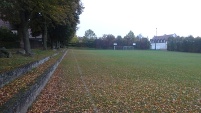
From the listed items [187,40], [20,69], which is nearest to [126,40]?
[187,40]

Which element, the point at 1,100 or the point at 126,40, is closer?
the point at 1,100

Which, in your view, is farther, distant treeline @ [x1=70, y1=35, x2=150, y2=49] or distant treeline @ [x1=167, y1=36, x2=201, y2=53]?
distant treeline @ [x1=70, y1=35, x2=150, y2=49]

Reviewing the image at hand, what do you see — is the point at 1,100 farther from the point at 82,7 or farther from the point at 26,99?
the point at 82,7

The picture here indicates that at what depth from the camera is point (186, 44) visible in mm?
81312

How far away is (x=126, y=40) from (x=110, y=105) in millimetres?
116810

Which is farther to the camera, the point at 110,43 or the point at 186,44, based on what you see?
the point at 110,43

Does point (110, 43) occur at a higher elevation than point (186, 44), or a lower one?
higher

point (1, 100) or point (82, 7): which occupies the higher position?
point (82, 7)

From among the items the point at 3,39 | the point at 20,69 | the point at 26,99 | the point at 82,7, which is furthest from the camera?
the point at 3,39

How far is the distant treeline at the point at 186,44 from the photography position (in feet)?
249

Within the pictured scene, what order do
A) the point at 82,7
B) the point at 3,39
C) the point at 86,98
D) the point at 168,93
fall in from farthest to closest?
the point at 3,39, the point at 82,7, the point at 168,93, the point at 86,98

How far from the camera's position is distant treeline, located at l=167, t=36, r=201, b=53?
249ft

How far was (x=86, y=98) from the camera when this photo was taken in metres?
9.48

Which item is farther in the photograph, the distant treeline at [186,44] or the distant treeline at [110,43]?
the distant treeline at [110,43]
